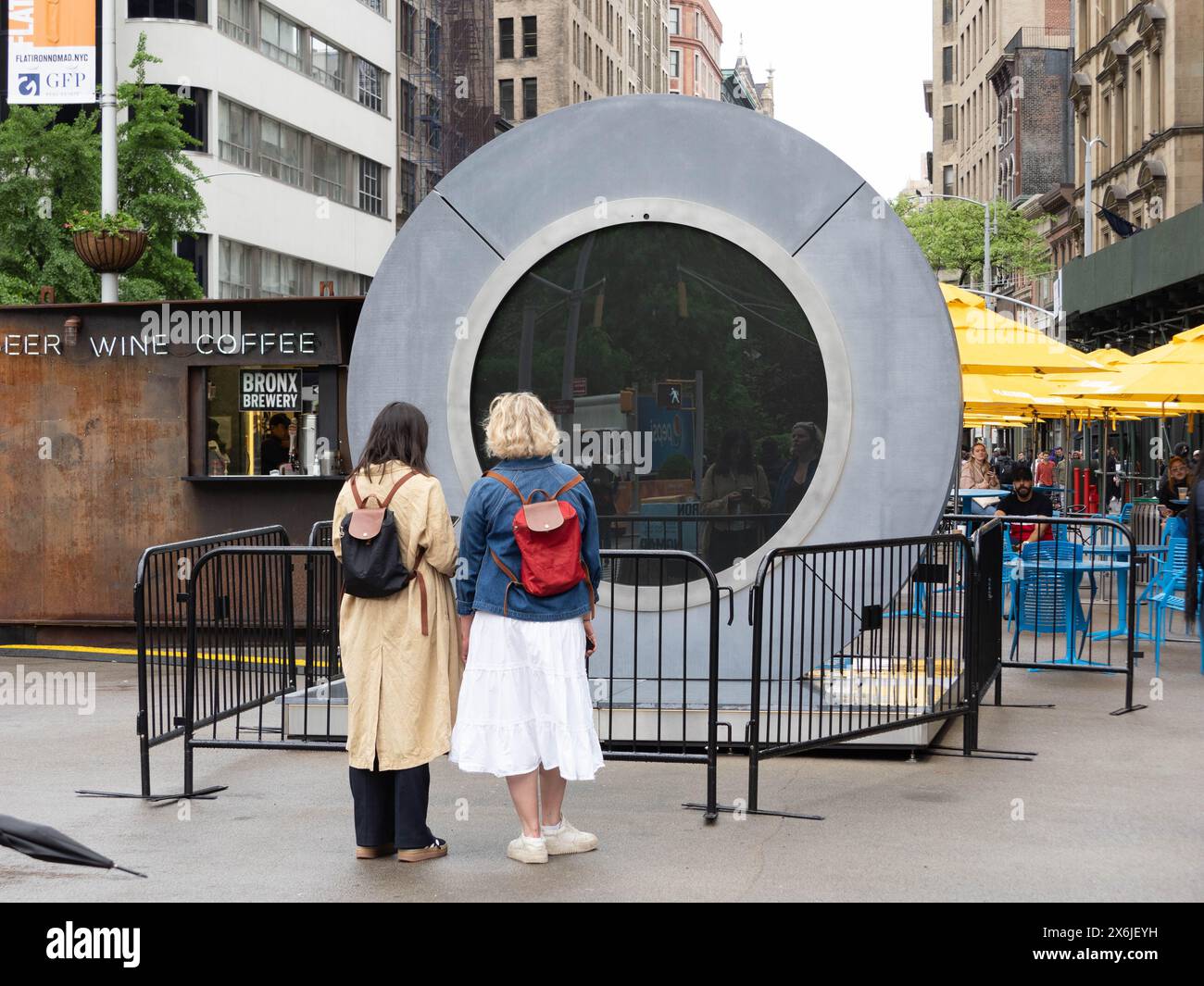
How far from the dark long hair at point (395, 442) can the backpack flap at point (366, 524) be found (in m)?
0.20

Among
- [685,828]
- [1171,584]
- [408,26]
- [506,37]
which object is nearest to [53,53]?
[1171,584]

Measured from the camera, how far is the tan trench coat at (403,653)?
6223 mm

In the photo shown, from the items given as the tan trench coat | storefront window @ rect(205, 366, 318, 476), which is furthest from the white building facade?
the tan trench coat

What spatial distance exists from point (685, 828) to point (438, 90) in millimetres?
57105

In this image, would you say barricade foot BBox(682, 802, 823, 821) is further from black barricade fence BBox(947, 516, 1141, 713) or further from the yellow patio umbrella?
the yellow patio umbrella

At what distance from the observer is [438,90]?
60844 millimetres

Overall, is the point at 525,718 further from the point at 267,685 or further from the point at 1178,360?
the point at 1178,360

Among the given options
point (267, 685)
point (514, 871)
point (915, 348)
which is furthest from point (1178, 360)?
point (514, 871)

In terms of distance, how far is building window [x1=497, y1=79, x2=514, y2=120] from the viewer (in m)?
83.0

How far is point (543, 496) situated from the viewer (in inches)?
246

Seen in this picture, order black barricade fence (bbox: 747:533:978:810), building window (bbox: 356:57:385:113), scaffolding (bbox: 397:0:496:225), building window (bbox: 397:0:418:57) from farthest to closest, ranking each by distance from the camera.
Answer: scaffolding (bbox: 397:0:496:225), building window (bbox: 397:0:418:57), building window (bbox: 356:57:385:113), black barricade fence (bbox: 747:533:978:810)

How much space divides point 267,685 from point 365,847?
2716 millimetres

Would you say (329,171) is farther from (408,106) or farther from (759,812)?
(759,812)

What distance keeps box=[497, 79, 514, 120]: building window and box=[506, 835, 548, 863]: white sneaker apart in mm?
79445
